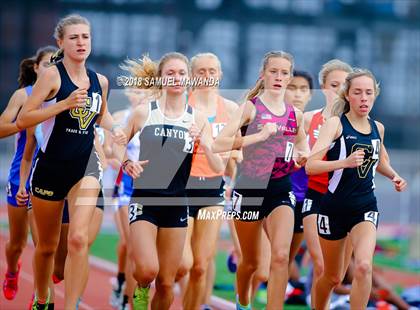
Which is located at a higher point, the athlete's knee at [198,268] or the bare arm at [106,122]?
the bare arm at [106,122]

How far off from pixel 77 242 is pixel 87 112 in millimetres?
984

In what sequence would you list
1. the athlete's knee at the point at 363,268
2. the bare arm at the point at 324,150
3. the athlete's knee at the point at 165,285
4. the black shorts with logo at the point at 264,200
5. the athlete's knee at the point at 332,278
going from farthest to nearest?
the black shorts with logo at the point at 264,200
the athlete's knee at the point at 332,278
the athlete's knee at the point at 165,285
the bare arm at the point at 324,150
the athlete's knee at the point at 363,268

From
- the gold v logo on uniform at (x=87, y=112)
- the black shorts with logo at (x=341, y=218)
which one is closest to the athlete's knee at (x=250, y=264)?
the black shorts with logo at (x=341, y=218)

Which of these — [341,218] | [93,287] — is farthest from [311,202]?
[93,287]

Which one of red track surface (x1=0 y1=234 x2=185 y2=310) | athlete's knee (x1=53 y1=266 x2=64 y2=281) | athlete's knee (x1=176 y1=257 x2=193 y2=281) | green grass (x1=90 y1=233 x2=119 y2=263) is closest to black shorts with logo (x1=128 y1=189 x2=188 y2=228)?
athlete's knee (x1=176 y1=257 x2=193 y2=281)

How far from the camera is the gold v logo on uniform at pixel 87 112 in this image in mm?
7594

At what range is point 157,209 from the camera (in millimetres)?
7574

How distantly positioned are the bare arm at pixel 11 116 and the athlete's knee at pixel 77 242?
1.35m

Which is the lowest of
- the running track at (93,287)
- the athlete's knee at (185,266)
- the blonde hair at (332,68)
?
the running track at (93,287)

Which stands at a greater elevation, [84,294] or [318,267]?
[318,267]

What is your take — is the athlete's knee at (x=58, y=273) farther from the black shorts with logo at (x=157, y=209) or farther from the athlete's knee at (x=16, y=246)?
the black shorts with logo at (x=157, y=209)

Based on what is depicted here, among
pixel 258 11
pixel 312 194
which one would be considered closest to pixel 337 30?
pixel 258 11

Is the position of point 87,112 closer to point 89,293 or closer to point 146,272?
point 146,272

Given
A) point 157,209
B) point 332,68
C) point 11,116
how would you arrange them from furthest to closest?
point 332,68, point 11,116, point 157,209
